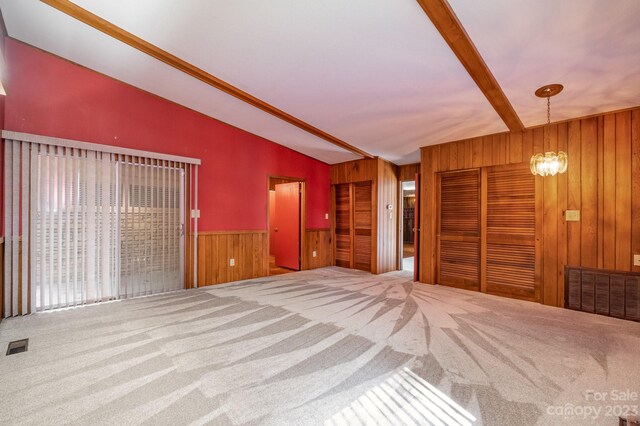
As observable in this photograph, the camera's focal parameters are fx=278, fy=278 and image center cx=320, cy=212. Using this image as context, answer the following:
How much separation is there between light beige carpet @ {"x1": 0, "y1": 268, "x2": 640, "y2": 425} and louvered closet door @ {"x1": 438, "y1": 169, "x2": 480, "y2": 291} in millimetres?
1003

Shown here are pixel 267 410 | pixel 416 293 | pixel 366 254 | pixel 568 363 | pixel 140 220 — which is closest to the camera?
pixel 267 410

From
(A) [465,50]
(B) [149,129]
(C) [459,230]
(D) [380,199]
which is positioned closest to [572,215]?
(C) [459,230]

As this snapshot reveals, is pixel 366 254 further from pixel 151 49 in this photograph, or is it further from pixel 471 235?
pixel 151 49

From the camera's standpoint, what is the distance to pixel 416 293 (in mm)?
4309

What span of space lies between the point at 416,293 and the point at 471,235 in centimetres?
134

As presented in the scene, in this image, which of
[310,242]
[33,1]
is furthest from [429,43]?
[310,242]

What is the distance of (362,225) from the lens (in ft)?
20.4

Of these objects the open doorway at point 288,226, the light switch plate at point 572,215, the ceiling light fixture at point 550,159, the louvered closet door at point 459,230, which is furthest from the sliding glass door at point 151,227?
the light switch plate at point 572,215

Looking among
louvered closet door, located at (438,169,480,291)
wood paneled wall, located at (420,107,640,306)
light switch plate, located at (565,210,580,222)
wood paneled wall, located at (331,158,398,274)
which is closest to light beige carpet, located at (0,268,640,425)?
wood paneled wall, located at (420,107,640,306)

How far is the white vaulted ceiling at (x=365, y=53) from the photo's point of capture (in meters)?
2.08

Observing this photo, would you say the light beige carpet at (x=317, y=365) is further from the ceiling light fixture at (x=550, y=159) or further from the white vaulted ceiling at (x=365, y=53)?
the white vaulted ceiling at (x=365, y=53)

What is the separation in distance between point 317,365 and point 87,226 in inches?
135

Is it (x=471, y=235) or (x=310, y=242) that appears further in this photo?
(x=310, y=242)

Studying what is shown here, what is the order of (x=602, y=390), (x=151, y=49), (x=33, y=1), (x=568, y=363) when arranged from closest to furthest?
(x=602, y=390) < (x=568, y=363) < (x=33, y=1) < (x=151, y=49)
